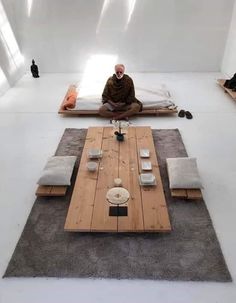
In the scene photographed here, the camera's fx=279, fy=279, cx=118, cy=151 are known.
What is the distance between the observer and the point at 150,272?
1954 millimetres

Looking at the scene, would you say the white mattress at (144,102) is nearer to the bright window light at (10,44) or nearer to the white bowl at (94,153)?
Result: the white bowl at (94,153)

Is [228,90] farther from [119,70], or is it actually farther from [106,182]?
[106,182]

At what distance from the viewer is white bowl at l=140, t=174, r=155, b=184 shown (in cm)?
246

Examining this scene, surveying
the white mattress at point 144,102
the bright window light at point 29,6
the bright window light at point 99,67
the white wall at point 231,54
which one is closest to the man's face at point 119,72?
the white mattress at point 144,102

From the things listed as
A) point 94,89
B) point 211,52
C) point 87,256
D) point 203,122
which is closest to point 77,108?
point 94,89

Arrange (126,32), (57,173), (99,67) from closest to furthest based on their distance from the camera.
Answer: (57,173), (126,32), (99,67)

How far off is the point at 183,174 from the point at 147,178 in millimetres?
385

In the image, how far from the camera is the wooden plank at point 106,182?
2123mm

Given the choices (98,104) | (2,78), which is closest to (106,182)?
(98,104)

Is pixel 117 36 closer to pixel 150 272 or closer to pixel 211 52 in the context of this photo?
pixel 211 52

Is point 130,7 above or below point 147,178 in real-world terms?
above

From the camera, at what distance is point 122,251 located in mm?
2102

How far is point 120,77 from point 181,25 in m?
2.62

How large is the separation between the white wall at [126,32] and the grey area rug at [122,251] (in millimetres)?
4323
